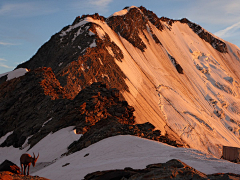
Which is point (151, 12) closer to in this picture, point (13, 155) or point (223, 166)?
point (13, 155)

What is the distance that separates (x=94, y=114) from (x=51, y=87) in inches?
464

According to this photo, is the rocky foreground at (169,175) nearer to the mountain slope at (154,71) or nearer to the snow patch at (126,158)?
the snow patch at (126,158)

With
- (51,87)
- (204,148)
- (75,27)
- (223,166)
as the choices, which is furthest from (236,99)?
(223,166)

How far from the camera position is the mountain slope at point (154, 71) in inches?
2052

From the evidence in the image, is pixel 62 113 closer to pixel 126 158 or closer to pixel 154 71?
pixel 126 158

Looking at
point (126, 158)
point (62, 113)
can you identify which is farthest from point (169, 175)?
point (62, 113)

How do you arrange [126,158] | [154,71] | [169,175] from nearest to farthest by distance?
[169,175], [126,158], [154,71]

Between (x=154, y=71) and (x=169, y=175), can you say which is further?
(x=154, y=71)

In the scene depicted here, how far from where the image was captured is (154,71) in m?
70.8

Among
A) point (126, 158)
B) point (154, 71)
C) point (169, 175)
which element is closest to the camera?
point (169, 175)

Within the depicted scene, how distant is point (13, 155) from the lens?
25.7 m

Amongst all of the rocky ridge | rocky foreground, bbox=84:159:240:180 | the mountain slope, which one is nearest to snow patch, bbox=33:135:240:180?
rocky foreground, bbox=84:159:240:180

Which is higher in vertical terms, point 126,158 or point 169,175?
point 126,158

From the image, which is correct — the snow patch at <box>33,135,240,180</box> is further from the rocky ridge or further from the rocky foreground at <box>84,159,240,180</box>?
the rocky ridge
